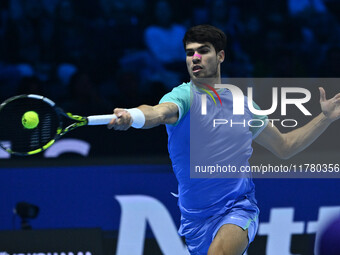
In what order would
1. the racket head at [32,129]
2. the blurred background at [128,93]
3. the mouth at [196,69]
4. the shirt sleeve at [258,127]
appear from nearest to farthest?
the racket head at [32,129] < the mouth at [196,69] < the shirt sleeve at [258,127] < the blurred background at [128,93]

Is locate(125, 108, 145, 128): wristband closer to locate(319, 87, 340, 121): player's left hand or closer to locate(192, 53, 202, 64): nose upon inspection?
locate(192, 53, 202, 64): nose

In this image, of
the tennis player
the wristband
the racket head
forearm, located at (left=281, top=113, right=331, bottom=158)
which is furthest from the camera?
forearm, located at (left=281, top=113, right=331, bottom=158)

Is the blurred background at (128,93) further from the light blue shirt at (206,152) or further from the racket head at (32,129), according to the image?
the racket head at (32,129)

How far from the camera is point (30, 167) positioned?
6918 mm

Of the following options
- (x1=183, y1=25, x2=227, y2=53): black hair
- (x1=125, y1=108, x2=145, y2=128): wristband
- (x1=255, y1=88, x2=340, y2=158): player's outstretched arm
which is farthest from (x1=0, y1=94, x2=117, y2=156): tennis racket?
(x1=255, y1=88, x2=340, y2=158): player's outstretched arm

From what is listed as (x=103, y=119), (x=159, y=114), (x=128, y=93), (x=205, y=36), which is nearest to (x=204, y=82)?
(x=205, y=36)

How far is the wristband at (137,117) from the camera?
4.02 m

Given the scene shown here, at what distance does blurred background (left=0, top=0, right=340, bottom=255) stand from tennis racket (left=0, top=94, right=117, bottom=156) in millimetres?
2086

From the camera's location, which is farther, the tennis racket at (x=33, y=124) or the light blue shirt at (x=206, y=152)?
the light blue shirt at (x=206, y=152)

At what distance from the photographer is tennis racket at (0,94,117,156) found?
4297 mm

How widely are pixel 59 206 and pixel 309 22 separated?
14.7 feet

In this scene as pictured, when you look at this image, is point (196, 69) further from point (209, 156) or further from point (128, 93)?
point (128, 93)

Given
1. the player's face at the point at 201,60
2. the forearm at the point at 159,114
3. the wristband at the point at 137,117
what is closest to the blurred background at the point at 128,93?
the player's face at the point at 201,60

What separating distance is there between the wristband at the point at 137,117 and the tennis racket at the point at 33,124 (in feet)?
1.26
